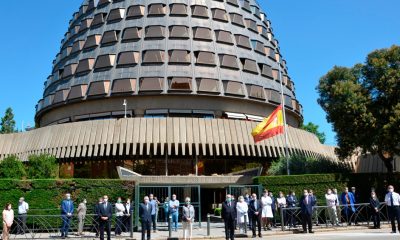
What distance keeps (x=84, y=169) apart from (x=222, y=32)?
2057cm

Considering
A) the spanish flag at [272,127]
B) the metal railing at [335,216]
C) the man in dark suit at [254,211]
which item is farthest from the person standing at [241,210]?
the spanish flag at [272,127]

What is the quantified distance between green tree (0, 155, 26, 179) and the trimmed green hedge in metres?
9.41

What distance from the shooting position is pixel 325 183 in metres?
27.8

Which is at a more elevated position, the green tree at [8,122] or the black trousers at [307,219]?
the green tree at [8,122]

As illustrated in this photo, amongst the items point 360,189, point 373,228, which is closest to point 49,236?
point 373,228

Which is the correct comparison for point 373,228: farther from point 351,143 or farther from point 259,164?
point 259,164

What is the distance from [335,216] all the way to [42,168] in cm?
2317

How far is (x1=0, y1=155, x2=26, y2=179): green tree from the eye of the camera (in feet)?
113

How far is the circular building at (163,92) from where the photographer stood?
1554 inches

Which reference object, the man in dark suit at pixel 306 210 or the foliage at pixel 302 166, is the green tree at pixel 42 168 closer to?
the foliage at pixel 302 166

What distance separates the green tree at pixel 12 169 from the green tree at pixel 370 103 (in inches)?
909

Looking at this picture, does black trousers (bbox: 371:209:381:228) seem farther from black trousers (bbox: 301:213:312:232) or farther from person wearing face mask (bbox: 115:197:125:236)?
person wearing face mask (bbox: 115:197:125:236)

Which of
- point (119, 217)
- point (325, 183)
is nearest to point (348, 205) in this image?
point (325, 183)

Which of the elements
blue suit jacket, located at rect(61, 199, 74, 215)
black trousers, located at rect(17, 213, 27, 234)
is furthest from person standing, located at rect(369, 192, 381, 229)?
black trousers, located at rect(17, 213, 27, 234)
